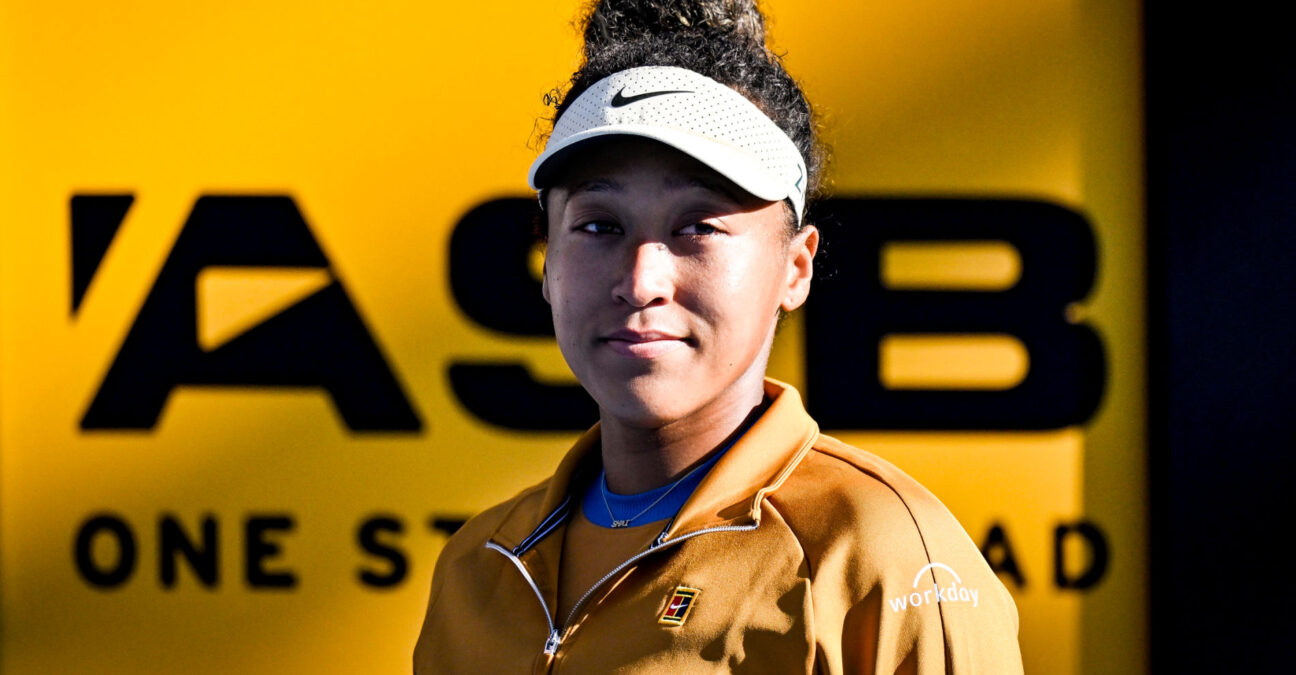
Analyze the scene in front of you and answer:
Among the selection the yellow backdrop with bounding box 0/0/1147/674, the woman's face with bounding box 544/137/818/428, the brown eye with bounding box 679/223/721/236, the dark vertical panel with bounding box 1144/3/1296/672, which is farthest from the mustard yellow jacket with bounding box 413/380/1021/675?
the dark vertical panel with bounding box 1144/3/1296/672

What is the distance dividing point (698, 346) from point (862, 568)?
1.00 ft

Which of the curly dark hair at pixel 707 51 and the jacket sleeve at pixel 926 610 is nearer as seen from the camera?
the jacket sleeve at pixel 926 610

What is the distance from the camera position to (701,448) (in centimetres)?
134

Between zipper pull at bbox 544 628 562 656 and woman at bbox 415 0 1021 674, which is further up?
woman at bbox 415 0 1021 674

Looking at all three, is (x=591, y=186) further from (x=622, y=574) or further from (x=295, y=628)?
(x=295, y=628)

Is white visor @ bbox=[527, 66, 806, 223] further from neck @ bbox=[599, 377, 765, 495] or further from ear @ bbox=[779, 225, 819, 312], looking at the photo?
neck @ bbox=[599, 377, 765, 495]

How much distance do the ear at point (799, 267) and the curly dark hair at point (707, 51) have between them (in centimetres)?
3

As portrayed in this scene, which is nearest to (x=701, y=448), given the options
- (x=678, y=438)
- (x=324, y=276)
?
(x=678, y=438)

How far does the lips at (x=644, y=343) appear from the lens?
3.97ft

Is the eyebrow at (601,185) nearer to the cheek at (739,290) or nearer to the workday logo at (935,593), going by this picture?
the cheek at (739,290)

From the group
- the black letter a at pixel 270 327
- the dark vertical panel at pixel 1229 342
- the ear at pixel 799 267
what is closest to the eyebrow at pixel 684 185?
the ear at pixel 799 267

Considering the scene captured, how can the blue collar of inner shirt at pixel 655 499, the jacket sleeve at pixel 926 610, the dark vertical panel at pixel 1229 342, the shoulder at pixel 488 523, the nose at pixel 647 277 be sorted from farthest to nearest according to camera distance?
the dark vertical panel at pixel 1229 342
the shoulder at pixel 488 523
the blue collar of inner shirt at pixel 655 499
the nose at pixel 647 277
the jacket sleeve at pixel 926 610

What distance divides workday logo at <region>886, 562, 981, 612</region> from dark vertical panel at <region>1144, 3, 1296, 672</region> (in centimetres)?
148

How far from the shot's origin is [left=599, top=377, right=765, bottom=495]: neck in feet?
4.35
